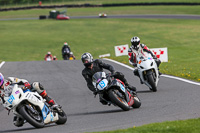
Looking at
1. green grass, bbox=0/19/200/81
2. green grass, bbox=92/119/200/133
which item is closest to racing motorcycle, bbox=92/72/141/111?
green grass, bbox=92/119/200/133

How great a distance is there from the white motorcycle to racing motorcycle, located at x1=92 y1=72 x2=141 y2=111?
316cm

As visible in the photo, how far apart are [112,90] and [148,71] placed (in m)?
3.83

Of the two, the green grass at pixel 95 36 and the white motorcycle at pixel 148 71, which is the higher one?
the white motorcycle at pixel 148 71

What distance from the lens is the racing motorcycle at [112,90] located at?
33.0 feet

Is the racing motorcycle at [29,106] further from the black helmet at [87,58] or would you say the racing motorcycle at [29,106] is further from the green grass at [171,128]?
the black helmet at [87,58]

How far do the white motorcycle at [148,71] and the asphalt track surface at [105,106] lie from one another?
0.31 meters

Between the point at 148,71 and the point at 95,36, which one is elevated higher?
the point at 148,71

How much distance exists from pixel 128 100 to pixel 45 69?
39.6 ft

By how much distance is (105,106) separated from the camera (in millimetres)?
11844

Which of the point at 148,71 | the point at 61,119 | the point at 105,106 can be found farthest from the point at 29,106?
the point at 148,71

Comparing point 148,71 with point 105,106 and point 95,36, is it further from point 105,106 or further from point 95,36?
point 95,36

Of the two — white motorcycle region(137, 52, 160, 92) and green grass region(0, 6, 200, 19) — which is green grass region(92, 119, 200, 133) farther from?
green grass region(0, 6, 200, 19)

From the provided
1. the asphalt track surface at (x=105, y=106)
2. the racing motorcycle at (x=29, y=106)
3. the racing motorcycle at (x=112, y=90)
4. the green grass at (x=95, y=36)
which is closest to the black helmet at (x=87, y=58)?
the racing motorcycle at (x=112, y=90)

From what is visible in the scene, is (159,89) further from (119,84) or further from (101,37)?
(101,37)
